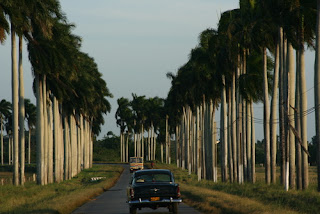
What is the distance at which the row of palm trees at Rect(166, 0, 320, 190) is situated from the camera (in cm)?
3753

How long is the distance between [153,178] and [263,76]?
79.8 ft

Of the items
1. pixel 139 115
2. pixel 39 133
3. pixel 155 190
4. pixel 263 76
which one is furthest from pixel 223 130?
pixel 139 115

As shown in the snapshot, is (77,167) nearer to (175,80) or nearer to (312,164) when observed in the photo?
(175,80)

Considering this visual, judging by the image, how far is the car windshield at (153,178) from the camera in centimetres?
2596

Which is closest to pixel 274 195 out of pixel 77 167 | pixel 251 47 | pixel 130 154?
pixel 251 47

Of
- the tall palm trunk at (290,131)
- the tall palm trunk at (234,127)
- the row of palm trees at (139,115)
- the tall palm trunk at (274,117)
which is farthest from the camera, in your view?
the row of palm trees at (139,115)

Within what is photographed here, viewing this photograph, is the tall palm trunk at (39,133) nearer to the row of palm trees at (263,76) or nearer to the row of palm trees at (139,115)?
the row of palm trees at (263,76)

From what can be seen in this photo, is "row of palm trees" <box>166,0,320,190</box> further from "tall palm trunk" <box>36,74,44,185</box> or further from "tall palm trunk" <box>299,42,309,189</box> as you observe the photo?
"tall palm trunk" <box>36,74,44,185</box>

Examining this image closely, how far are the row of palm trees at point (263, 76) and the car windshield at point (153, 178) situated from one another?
903cm

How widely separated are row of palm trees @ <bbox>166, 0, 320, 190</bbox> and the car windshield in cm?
903

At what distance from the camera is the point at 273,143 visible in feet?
151

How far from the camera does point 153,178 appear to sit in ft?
85.6

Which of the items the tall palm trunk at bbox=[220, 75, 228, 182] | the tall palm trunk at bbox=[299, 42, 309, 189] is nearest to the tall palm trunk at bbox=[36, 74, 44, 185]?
the tall palm trunk at bbox=[220, 75, 228, 182]

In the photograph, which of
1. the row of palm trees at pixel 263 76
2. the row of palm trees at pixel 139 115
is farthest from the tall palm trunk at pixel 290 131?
the row of palm trees at pixel 139 115
